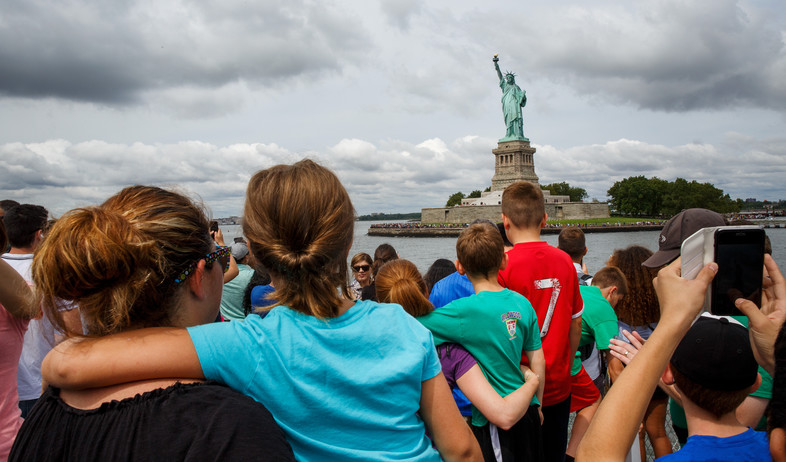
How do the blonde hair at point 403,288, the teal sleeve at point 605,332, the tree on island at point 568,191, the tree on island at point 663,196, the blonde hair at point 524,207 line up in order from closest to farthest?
the blonde hair at point 403,288
the blonde hair at point 524,207
the teal sleeve at point 605,332
the tree on island at point 663,196
the tree on island at point 568,191

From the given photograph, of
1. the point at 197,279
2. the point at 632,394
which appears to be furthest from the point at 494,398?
the point at 197,279

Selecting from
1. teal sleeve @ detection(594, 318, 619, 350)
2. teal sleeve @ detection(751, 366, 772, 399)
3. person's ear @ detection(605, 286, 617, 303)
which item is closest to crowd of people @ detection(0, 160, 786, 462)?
teal sleeve @ detection(751, 366, 772, 399)

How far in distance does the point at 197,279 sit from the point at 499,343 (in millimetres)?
1517

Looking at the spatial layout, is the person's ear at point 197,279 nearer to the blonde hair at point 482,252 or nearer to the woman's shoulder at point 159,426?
the woman's shoulder at point 159,426

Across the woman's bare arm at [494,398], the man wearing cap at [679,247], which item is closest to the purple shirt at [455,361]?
the woman's bare arm at [494,398]

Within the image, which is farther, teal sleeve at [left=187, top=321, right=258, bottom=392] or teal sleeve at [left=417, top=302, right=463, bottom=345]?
teal sleeve at [left=417, top=302, right=463, bottom=345]

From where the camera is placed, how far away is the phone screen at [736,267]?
1.56 metres

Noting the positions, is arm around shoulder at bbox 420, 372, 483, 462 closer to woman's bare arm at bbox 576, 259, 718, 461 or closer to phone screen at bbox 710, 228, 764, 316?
woman's bare arm at bbox 576, 259, 718, 461

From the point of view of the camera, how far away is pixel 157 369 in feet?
3.95

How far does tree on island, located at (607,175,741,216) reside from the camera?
251 feet

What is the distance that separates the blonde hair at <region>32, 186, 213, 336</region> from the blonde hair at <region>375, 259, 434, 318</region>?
4.30 ft

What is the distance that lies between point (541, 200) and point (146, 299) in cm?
264

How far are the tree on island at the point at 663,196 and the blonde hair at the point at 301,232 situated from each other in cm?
8670

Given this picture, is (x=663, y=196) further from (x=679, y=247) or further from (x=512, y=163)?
(x=679, y=247)
